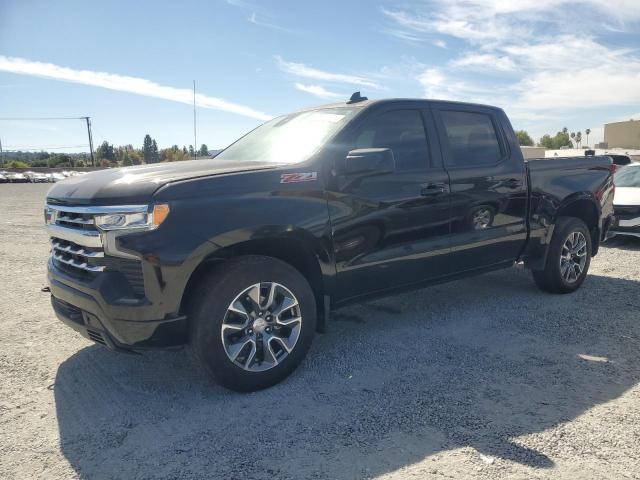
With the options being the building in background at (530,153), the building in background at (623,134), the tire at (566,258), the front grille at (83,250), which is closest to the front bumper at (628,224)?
the building in background at (530,153)

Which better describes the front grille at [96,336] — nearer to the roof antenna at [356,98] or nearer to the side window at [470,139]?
the roof antenna at [356,98]

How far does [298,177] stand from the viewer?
136 inches

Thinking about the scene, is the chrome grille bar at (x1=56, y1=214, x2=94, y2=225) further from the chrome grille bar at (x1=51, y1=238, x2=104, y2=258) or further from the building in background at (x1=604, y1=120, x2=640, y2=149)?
the building in background at (x1=604, y1=120, x2=640, y2=149)

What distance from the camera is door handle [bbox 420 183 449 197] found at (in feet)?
13.5

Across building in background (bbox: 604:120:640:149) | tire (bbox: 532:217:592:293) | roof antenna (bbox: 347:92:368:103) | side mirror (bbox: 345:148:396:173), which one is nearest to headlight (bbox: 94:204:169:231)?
side mirror (bbox: 345:148:396:173)

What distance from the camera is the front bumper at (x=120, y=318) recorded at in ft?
9.69

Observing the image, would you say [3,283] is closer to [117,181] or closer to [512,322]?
[117,181]

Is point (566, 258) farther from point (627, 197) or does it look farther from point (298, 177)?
point (627, 197)

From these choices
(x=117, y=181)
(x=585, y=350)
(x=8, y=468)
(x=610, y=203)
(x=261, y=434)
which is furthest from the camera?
(x=610, y=203)

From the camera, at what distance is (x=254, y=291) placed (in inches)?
129

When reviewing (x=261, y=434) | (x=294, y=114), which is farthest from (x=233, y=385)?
(x=294, y=114)

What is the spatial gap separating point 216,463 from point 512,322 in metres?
3.14

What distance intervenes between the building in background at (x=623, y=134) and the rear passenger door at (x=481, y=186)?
8218 cm

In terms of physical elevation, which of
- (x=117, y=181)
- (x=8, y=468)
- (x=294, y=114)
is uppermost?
(x=294, y=114)
